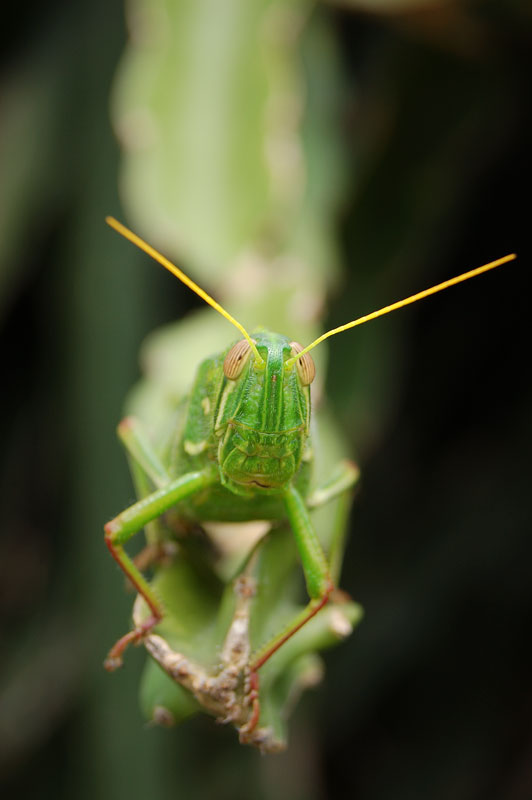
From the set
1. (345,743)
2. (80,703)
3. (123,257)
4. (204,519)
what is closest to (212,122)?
(123,257)

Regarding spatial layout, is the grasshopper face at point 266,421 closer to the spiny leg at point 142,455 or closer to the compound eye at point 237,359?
the compound eye at point 237,359

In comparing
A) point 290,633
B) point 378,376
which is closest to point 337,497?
point 290,633

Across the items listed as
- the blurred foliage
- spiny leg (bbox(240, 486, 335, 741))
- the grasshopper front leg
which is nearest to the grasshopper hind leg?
the grasshopper front leg

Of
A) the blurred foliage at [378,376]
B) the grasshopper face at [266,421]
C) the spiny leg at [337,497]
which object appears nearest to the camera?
the grasshopper face at [266,421]

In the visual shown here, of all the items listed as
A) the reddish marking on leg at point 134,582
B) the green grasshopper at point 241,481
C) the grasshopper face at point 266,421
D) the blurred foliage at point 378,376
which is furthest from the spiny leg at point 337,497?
the blurred foliage at point 378,376

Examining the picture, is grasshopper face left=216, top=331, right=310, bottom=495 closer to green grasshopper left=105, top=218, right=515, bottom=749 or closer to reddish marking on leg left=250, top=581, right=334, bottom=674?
green grasshopper left=105, top=218, right=515, bottom=749

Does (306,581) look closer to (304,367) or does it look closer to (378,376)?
(304,367)
